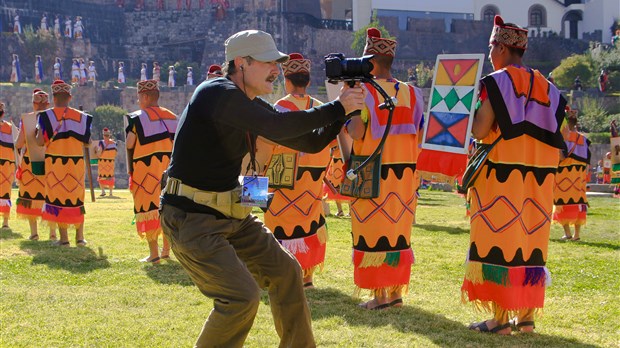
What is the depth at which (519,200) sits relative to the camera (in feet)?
20.4

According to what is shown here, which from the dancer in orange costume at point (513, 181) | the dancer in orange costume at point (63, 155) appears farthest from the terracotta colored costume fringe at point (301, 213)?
the dancer in orange costume at point (63, 155)

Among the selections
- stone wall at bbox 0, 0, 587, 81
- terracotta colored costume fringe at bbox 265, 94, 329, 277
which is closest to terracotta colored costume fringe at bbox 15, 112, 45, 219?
terracotta colored costume fringe at bbox 265, 94, 329, 277

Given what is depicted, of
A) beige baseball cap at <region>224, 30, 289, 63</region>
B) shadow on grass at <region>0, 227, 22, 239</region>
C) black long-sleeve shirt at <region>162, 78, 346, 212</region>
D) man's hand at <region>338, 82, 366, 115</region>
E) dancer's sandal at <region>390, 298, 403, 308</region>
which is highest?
beige baseball cap at <region>224, 30, 289, 63</region>

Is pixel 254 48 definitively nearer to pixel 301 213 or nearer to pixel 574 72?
pixel 301 213

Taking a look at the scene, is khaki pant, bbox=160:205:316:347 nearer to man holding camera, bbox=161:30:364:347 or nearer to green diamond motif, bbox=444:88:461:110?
man holding camera, bbox=161:30:364:347

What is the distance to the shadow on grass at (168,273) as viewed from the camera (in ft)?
28.2

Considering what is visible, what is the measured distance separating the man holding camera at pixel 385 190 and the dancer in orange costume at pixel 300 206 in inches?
39.2

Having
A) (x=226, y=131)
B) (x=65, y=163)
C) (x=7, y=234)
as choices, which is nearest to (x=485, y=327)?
(x=226, y=131)

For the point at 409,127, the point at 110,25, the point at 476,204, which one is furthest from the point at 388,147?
the point at 110,25

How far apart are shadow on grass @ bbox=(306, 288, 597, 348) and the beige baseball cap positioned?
2219 millimetres

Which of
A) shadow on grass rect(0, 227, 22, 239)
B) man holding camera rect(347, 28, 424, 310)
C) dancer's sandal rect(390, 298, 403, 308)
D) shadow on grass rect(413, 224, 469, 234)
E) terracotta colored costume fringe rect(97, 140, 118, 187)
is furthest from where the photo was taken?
terracotta colored costume fringe rect(97, 140, 118, 187)

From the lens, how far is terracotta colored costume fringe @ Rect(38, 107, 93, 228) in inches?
428

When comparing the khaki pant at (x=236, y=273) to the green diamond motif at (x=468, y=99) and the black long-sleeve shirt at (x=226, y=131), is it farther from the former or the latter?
the green diamond motif at (x=468, y=99)

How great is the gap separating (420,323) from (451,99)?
1.59 metres
